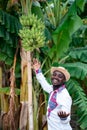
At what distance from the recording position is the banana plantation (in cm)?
412

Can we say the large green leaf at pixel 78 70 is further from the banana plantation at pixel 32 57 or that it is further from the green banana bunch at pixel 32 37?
the green banana bunch at pixel 32 37

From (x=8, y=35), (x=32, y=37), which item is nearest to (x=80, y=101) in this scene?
(x=32, y=37)

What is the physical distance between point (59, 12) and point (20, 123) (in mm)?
1780

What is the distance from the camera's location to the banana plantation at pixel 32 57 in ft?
13.5

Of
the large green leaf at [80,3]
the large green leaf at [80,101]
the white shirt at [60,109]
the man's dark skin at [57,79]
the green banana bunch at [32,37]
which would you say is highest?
the large green leaf at [80,3]

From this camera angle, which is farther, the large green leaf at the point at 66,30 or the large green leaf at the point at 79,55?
the large green leaf at the point at 79,55

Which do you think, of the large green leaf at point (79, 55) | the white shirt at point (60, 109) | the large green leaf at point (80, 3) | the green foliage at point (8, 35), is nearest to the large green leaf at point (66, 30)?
the large green leaf at point (80, 3)

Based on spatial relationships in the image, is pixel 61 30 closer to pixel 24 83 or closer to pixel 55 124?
pixel 24 83

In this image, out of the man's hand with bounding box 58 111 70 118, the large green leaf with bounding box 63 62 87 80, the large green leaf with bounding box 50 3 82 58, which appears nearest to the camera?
the man's hand with bounding box 58 111 70 118

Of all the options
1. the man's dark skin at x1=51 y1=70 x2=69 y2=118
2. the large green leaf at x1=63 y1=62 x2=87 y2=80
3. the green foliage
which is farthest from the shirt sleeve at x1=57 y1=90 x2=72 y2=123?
the green foliage

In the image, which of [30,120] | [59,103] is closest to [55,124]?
[59,103]

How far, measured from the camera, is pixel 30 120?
14.0ft

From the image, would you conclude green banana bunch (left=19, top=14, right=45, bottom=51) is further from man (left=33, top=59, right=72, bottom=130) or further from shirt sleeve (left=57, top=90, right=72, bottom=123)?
shirt sleeve (left=57, top=90, right=72, bottom=123)

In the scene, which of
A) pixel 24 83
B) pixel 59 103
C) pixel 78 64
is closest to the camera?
pixel 59 103
